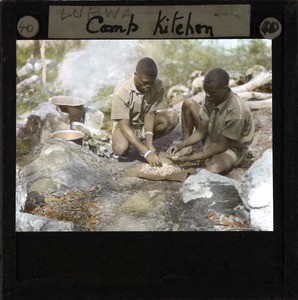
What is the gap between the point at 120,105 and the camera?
129 inches

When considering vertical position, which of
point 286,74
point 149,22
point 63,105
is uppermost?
point 149,22

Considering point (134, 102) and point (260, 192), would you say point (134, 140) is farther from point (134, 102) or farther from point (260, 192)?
point (260, 192)

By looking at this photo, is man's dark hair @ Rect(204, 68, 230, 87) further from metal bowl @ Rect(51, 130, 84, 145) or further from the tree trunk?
metal bowl @ Rect(51, 130, 84, 145)

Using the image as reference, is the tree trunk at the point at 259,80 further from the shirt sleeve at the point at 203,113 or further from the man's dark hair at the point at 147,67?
the man's dark hair at the point at 147,67

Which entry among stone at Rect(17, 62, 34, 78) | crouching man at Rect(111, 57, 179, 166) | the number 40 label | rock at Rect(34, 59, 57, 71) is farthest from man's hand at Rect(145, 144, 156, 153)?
the number 40 label

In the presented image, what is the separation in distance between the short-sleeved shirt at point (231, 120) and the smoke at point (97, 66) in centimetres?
63

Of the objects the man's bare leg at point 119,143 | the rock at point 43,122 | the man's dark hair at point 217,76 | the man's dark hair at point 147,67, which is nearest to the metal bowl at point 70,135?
the rock at point 43,122

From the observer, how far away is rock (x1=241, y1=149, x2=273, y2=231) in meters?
3.20

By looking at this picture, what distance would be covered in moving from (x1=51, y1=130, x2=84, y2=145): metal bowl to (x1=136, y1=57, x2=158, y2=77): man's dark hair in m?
0.61
